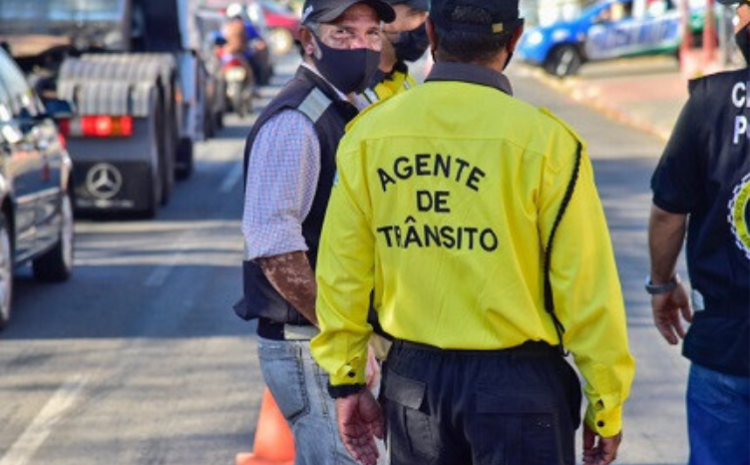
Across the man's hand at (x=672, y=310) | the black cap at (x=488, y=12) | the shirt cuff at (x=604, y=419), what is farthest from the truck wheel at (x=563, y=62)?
the shirt cuff at (x=604, y=419)

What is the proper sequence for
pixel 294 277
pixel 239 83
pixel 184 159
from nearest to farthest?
pixel 294 277 → pixel 184 159 → pixel 239 83

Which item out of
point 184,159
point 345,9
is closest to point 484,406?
point 345,9

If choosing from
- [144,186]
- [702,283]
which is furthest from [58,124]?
[702,283]

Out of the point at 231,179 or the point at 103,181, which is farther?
the point at 231,179

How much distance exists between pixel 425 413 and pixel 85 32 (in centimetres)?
1657

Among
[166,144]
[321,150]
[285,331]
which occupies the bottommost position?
[166,144]

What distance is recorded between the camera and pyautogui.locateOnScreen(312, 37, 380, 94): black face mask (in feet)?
17.9

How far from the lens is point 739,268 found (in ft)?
16.5

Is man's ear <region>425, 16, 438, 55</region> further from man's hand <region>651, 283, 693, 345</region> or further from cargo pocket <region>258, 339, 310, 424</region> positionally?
man's hand <region>651, 283, 693, 345</region>

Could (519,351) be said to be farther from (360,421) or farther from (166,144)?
(166,144)

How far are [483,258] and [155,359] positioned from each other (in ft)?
22.1

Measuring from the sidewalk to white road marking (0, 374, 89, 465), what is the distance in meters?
15.9

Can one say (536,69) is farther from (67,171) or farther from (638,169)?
(67,171)

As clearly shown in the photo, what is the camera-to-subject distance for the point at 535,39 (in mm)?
42219
